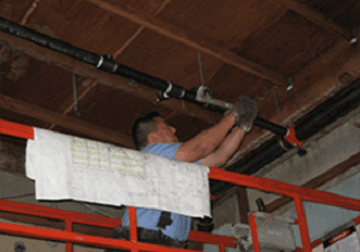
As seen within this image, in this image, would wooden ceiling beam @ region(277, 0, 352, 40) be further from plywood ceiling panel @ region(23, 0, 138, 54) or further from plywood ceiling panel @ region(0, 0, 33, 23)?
plywood ceiling panel @ region(0, 0, 33, 23)

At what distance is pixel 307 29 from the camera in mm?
5238

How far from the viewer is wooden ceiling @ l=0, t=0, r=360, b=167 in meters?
4.72

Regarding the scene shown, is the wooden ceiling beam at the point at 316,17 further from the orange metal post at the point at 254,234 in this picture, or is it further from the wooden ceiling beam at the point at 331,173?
the orange metal post at the point at 254,234

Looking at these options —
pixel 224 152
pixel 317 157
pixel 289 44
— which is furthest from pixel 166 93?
pixel 317 157

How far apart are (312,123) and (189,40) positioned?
5.69ft

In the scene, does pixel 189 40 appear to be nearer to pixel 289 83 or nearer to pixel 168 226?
pixel 289 83

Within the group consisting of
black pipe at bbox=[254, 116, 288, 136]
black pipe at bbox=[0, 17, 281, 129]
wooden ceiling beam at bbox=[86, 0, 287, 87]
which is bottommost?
black pipe at bbox=[254, 116, 288, 136]

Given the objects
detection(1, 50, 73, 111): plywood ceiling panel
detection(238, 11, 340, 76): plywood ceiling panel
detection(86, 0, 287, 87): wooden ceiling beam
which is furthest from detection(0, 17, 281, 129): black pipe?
detection(1, 50, 73, 111): plywood ceiling panel

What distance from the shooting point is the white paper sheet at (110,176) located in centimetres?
265

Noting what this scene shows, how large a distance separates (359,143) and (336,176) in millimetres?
469

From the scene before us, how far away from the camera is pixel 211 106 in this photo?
16.9ft

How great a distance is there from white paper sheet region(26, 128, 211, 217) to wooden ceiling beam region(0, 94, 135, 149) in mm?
3120

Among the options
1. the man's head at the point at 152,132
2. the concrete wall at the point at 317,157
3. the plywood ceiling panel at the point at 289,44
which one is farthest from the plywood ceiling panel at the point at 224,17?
the concrete wall at the point at 317,157

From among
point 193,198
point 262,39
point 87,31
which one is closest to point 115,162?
point 193,198
